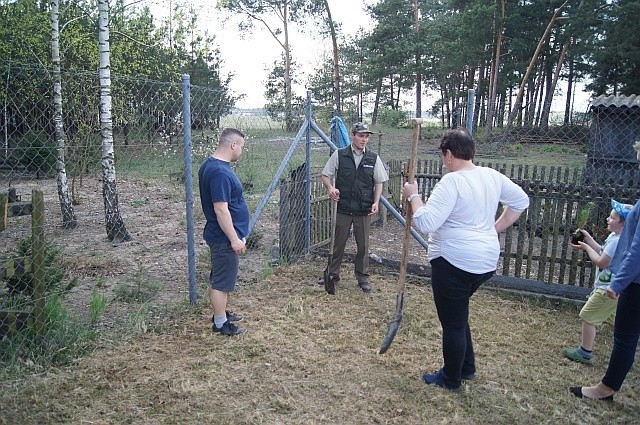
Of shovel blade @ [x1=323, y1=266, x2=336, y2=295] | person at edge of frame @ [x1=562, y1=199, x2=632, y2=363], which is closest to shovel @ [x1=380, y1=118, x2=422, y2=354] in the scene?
person at edge of frame @ [x1=562, y1=199, x2=632, y2=363]

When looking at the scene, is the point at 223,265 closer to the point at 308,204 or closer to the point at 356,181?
the point at 356,181

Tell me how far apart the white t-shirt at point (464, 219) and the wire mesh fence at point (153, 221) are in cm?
243

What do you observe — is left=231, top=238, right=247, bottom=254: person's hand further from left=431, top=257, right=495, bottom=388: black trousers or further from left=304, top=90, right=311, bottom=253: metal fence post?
left=304, top=90, right=311, bottom=253: metal fence post

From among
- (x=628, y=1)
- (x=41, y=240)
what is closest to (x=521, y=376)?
(x=41, y=240)

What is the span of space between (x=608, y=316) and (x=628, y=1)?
75.7 ft

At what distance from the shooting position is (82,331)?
4.06 meters

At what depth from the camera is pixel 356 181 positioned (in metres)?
5.39

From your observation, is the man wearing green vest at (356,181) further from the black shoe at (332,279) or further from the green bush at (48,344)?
the green bush at (48,344)

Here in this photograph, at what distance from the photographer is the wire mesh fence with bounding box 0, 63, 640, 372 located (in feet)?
12.4

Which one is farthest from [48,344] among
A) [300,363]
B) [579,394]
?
[579,394]

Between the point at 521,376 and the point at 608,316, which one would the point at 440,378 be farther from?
the point at 608,316

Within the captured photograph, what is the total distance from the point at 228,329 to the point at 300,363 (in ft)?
2.68

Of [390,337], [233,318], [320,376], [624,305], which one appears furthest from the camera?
[233,318]

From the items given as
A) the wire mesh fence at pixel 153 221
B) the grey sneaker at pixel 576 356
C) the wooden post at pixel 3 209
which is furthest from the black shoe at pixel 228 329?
the grey sneaker at pixel 576 356
